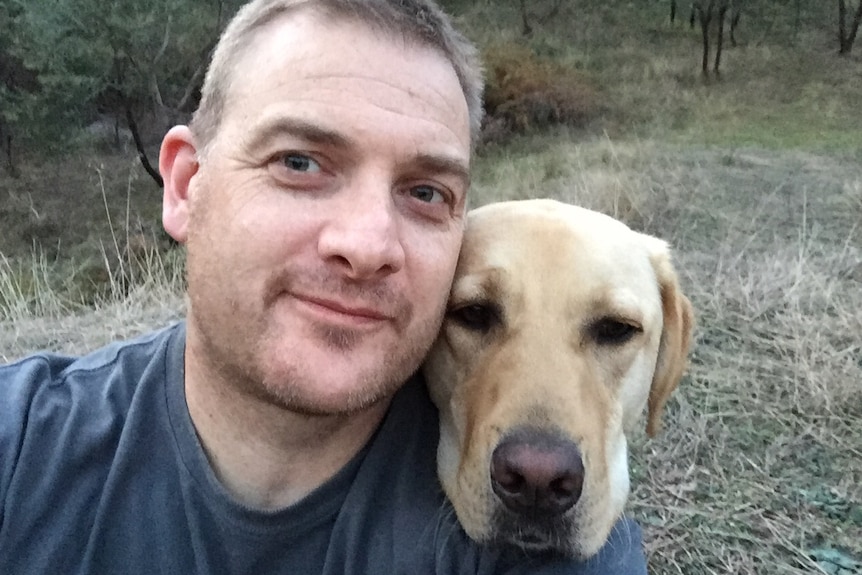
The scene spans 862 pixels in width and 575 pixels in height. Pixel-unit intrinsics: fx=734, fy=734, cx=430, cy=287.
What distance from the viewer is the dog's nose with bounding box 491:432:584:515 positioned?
1.64 meters

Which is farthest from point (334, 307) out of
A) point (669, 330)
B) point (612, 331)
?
point (669, 330)

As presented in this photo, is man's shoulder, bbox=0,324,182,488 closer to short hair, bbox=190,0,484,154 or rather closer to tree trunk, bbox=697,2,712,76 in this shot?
short hair, bbox=190,0,484,154

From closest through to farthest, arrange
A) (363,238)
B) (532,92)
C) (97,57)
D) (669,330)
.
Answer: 1. (363,238)
2. (669,330)
3. (97,57)
4. (532,92)

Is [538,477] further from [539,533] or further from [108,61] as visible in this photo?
[108,61]

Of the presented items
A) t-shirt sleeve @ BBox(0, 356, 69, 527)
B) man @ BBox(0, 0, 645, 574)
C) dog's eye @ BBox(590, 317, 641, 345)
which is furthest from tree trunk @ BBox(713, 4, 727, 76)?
t-shirt sleeve @ BBox(0, 356, 69, 527)

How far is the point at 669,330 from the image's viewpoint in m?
2.39

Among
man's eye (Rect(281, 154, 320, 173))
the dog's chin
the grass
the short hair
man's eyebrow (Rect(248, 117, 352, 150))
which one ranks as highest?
the short hair

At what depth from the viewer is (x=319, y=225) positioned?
1588 mm

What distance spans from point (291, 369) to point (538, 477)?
60cm

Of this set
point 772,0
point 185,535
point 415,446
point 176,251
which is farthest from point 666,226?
point 185,535

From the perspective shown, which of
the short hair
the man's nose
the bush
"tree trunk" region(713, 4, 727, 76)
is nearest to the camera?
the man's nose

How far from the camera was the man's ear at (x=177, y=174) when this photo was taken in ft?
6.45

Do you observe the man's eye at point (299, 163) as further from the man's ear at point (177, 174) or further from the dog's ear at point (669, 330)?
the dog's ear at point (669, 330)

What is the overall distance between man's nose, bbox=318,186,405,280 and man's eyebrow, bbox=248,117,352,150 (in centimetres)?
13
